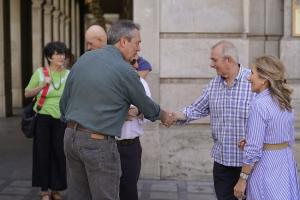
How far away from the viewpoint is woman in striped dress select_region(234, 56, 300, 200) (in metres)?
3.83

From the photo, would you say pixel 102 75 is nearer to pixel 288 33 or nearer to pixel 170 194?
pixel 170 194

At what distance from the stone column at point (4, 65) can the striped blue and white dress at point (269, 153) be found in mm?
11433

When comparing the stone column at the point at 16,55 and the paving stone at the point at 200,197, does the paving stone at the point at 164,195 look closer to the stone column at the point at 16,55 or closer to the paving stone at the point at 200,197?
the paving stone at the point at 200,197

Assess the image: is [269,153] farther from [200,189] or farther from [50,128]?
[200,189]

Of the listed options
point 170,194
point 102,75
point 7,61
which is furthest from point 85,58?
point 7,61

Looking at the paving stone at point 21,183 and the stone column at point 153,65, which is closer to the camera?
the paving stone at point 21,183

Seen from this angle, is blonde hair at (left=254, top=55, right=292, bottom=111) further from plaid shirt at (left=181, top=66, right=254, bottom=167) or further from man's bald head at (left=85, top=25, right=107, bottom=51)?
man's bald head at (left=85, top=25, right=107, bottom=51)

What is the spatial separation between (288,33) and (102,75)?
14.8 ft

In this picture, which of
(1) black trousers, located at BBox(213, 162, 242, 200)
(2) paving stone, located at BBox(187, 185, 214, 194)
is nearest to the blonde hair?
(1) black trousers, located at BBox(213, 162, 242, 200)

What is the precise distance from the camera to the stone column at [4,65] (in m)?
14.6

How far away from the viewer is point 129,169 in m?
4.77

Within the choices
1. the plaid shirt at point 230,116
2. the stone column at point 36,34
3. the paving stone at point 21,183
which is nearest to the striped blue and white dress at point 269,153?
the plaid shirt at point 230,116

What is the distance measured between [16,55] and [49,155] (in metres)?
11.9

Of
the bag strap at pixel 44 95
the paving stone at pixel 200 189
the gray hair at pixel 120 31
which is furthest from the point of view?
the paving stone at pixel 200 189
